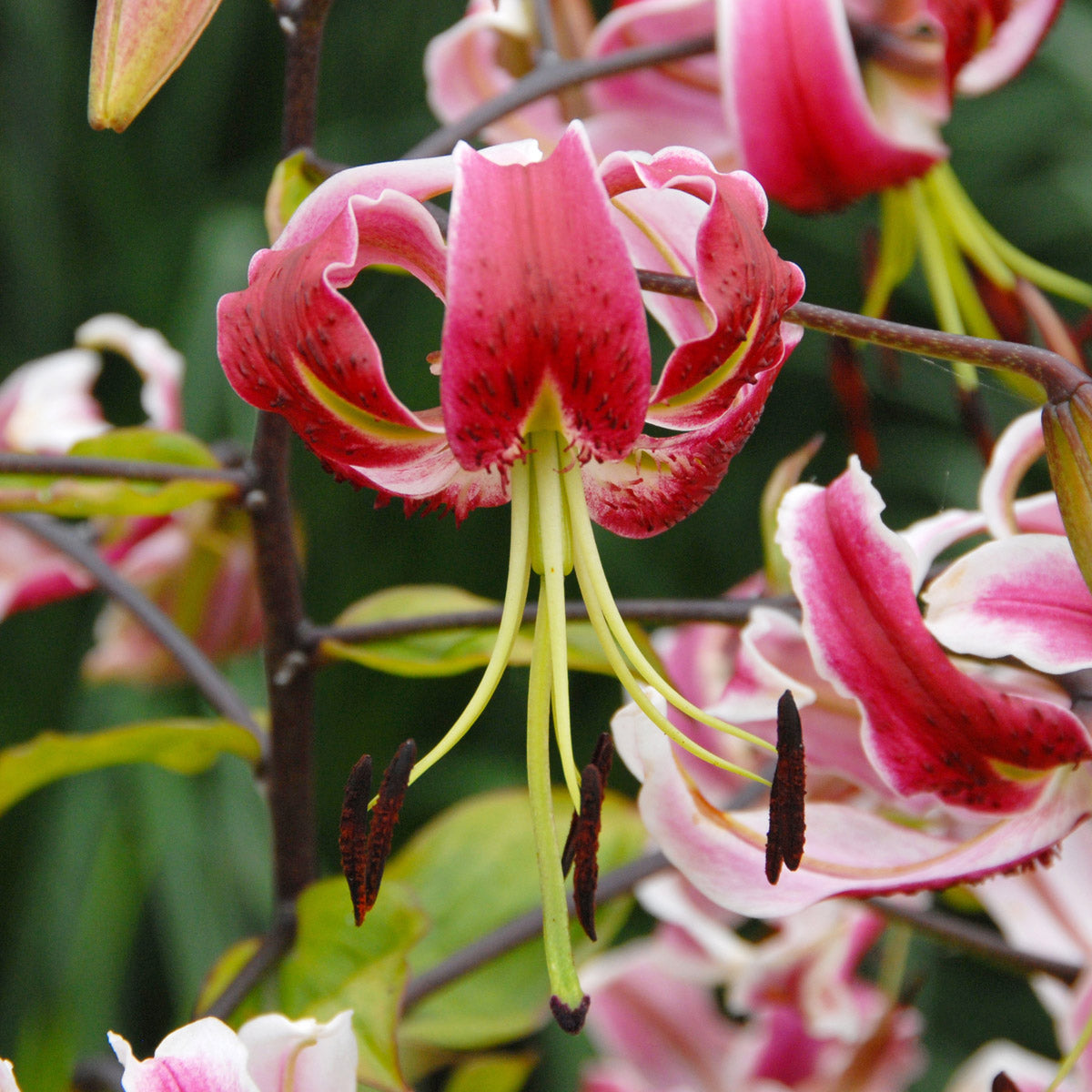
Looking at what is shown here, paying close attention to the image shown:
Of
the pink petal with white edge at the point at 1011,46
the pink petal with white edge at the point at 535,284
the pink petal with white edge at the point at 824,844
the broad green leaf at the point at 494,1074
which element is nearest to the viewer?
the pink petal with white edge at the point at 535,284

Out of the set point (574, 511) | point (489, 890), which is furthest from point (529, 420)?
point (489, 890)

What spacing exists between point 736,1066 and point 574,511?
52 centimetres

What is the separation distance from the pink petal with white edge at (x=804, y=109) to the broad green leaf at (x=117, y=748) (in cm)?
34

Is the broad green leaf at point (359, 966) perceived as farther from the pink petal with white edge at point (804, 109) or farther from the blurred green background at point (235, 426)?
the blurred green background at point (235, 426)

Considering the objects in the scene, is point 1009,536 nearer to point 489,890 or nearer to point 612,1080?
point 489,890

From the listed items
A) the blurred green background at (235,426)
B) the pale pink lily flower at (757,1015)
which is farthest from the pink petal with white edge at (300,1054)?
the blurred green background at (235,426)

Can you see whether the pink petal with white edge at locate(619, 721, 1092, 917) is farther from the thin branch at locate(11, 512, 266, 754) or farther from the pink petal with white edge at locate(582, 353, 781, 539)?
the thin branch at locate(11, 512, 266, 754)

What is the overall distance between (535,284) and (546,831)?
147 mm

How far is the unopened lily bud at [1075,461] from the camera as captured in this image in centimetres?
29

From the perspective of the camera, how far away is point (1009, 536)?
1.26 feet

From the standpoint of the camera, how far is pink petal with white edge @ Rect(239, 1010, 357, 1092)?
33cm

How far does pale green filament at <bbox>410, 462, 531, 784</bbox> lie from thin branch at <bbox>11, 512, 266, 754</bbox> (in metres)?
0.17

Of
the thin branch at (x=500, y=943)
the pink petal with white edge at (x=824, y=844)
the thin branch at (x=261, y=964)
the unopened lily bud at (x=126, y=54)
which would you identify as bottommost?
the thin branch at (x=500, y=943)

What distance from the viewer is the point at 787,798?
1.09 feet
